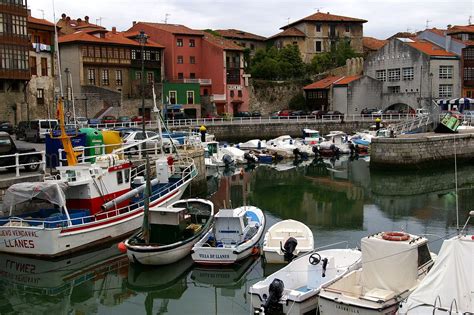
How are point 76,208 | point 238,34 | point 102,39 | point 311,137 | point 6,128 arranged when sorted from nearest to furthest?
point 76,208
point 6,128
point 311,137
point 102,39
point 238,34

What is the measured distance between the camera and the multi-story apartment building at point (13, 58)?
4762 cm

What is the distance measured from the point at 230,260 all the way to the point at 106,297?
3826 mm

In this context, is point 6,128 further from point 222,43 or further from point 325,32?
point 325,32

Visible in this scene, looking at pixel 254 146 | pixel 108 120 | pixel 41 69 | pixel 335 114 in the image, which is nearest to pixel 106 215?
pixel 254 146

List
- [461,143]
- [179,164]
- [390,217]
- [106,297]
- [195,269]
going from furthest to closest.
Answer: [461,143]
[179,164]
[390,217]
[195,269]
[106,297]

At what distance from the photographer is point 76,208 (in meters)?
21.1

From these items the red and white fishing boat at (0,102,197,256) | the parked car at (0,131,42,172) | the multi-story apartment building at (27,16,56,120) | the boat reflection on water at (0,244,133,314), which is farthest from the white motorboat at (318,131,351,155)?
the boat reflection on water at (0,244,133,314)

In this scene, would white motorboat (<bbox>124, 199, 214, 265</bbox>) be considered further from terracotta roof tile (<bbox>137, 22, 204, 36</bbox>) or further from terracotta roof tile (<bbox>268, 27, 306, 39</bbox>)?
terracotta roof tile (<bbox>268, 27, 306, 39</bbox>)

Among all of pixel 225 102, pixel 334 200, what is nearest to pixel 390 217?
pixel 334 200

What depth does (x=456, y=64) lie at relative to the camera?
6712cm

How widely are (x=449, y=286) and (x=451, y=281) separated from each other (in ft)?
0.34

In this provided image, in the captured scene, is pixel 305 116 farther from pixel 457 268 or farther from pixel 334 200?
pixel 457 268

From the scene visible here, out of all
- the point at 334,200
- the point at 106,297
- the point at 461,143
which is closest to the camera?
the point at 106,297

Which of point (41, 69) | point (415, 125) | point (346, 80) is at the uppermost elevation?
point (41, 69)
